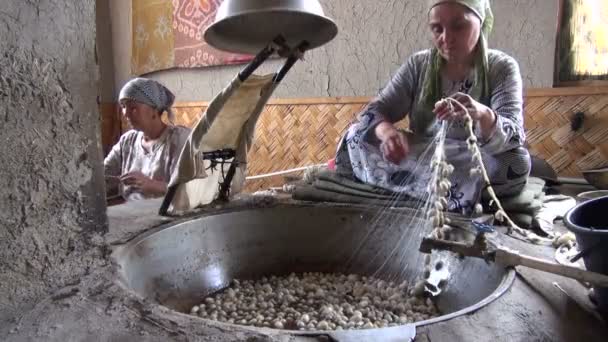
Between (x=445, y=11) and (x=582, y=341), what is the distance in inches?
47.2

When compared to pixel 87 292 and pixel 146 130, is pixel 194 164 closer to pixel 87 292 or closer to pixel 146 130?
pixel 87 292

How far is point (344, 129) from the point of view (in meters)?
3.18

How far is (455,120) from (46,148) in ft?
3.94

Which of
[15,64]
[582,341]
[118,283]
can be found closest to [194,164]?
[118,283]

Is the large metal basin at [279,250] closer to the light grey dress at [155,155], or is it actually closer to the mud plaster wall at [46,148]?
the mud plaster wall at [46,148]

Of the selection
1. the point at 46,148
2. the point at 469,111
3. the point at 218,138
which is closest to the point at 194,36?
the point at 218,138

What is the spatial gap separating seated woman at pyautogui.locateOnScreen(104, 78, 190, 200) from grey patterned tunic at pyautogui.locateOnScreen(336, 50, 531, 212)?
84cm

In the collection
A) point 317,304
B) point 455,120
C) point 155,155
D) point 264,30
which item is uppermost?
point 264,30

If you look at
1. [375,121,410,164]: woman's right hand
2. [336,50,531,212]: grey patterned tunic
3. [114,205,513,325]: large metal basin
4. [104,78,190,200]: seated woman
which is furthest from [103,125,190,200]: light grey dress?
[375,121,410,164]: woman's right hand

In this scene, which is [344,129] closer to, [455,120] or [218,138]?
[218,138]

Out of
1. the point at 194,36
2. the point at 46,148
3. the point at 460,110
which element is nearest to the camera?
the point at 46,148

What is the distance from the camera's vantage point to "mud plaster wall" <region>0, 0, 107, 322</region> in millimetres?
892

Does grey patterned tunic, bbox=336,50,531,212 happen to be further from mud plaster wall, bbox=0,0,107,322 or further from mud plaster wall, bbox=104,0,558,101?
mud plaster wall, bbox=0,0,107,322

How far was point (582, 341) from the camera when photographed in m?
0.90
